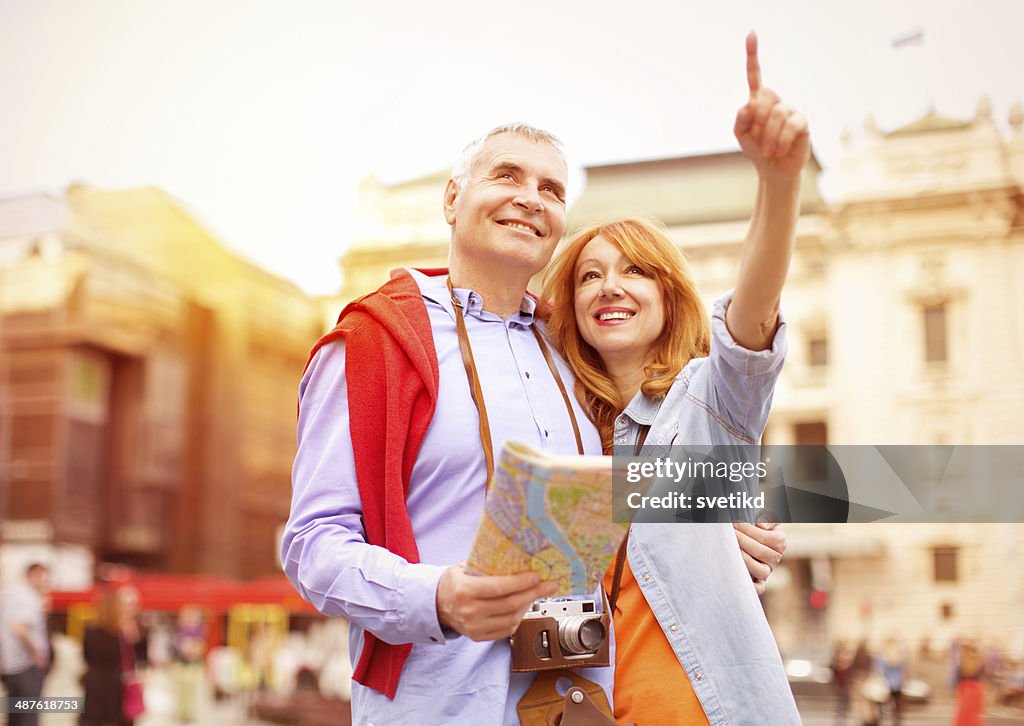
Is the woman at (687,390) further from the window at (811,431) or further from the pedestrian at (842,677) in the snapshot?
the window at (811,431)

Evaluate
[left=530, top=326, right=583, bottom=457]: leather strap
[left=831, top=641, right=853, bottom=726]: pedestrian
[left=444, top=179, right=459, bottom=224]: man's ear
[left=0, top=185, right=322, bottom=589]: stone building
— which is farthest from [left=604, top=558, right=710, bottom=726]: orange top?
[left=0, top=185, right=322, bottom=589]: stone building

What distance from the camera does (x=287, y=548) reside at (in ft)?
5.47

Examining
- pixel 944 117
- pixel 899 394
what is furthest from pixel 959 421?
pixel 944 117

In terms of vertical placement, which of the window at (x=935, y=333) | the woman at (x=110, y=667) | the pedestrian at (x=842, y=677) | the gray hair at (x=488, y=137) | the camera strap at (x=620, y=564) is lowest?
the pedestrian at (x=842, y=677)

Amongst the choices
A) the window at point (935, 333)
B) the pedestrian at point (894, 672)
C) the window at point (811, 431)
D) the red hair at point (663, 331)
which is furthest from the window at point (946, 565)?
the red hair at point (663, 331)

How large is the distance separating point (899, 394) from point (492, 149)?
49.2 feet

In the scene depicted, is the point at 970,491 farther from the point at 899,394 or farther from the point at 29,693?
the point at 899,394

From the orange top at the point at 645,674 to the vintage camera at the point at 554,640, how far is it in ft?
0.43

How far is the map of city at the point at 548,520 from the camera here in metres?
1.20

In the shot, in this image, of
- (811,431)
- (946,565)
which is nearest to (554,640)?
(946,565)

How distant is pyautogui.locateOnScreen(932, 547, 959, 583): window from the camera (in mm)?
14375

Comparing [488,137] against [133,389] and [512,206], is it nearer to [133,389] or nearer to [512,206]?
[512,206]

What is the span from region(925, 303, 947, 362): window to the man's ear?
49.9 feet

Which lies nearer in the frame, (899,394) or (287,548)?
(287,548)
